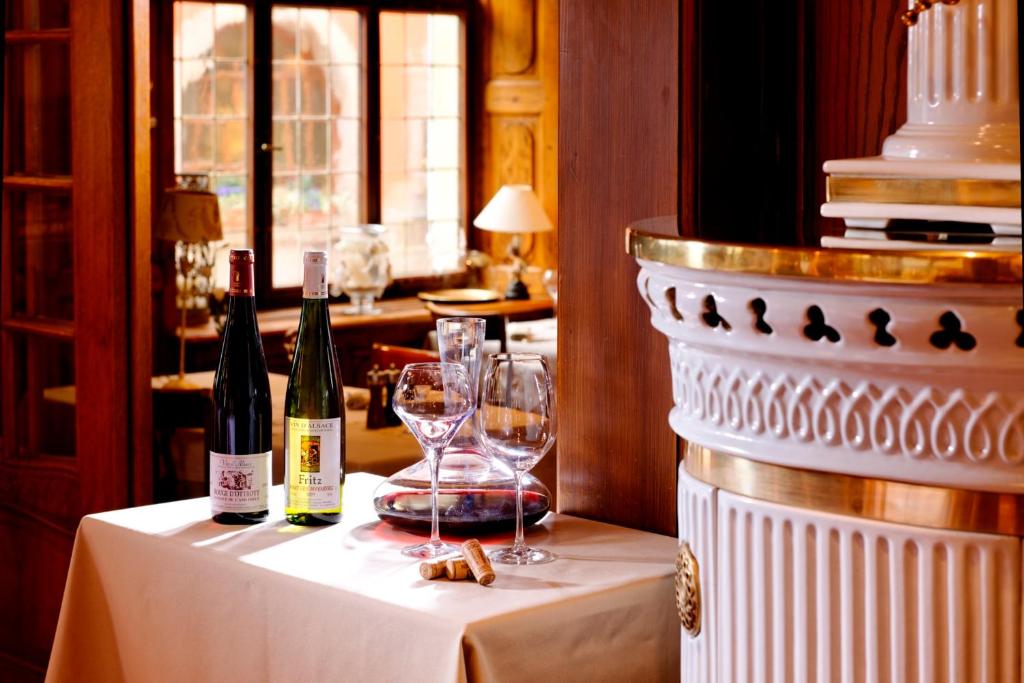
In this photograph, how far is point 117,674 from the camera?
178 cm

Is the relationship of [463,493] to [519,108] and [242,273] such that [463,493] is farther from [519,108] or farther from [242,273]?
[519,108]

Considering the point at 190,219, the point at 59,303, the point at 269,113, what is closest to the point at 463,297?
the point at 269,113

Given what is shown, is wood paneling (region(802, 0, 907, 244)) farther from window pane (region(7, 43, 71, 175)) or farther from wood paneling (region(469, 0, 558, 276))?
wood paneling (region(469, 0, 558, 276))

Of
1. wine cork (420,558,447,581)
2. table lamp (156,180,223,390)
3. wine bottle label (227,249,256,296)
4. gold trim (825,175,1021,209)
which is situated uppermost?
table lamp (156,180,223,390)

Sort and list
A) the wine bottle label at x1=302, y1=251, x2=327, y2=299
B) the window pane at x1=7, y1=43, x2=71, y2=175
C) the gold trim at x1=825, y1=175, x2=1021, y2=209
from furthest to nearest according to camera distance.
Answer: the window pane at x1=7, y1=43, x2=71, y2=175 → the wine bottle label at x1=302, y1=251, x2=327, y2=299 → the gold trim at x1=825, y1=175, x2=1021, y2=209

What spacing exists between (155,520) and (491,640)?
0.62 metres

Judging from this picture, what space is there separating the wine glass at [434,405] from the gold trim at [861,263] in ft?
1.68

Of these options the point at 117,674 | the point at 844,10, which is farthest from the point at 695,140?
the point at 117,674

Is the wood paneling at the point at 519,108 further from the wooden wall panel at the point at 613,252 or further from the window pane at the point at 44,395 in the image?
the wooden wall panel at the point at 613,252

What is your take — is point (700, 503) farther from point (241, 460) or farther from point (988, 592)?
point (241, 460)

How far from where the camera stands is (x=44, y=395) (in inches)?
144

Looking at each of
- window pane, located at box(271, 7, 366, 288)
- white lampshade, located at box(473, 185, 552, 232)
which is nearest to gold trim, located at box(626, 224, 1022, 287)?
white lampshade, located at box(473, 185, 552, 232)

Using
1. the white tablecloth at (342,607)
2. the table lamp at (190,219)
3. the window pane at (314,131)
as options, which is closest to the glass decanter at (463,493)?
the white tablecloth at (342,607)

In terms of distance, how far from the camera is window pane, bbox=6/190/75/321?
142 inches
